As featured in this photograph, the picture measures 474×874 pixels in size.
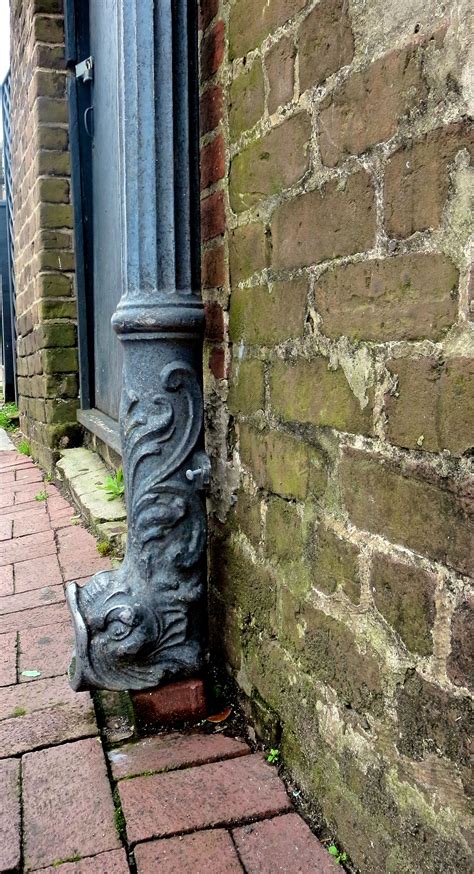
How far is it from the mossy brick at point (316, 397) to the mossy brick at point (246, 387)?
0.07 meters

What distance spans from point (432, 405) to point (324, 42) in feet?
2.39

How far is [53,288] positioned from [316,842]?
3.86 meters

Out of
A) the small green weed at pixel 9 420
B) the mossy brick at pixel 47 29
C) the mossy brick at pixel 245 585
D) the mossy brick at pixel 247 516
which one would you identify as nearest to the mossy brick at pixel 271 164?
the mossy brick at pixel 247 516

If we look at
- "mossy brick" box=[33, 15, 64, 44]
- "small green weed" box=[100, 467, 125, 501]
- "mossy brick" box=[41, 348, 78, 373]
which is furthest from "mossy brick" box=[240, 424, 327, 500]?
"mossy brick" box=[33, 15, 64, 44]

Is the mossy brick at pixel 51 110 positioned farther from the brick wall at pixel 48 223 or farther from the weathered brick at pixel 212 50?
the weathered brick at pixel 212 50

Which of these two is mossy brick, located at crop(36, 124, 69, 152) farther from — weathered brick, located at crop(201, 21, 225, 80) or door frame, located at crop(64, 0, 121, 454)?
weathered brick, located at crop(201, 21, 225, 80)

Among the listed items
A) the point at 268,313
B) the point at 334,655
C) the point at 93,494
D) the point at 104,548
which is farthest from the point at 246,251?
the point at 93,494

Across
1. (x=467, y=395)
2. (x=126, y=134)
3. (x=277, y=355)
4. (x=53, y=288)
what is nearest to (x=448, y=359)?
(x=467, y=395)

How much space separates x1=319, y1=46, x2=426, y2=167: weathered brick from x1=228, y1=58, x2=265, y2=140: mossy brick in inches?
13.5

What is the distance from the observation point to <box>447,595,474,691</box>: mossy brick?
3.50 feet

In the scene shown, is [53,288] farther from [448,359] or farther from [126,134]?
[448,359]

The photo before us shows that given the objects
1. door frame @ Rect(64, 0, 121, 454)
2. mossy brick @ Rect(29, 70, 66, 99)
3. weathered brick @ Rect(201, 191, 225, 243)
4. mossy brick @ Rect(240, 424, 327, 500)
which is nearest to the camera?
mossy brick @ Rect(240, 424, 327, 500)

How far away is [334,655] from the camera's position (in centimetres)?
146

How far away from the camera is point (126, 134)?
1856 millimetres
